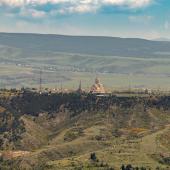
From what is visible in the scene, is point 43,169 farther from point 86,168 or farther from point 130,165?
point 130,165

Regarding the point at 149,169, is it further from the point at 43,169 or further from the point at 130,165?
the point at 43,169

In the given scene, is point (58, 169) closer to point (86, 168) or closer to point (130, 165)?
point (86, 168)

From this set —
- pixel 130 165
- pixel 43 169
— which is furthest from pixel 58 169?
pixel 130 165

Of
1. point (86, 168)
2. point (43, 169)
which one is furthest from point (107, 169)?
point (43, 169)

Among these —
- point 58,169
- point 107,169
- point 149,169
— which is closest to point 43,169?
point 58,169

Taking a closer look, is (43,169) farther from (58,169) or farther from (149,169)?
(149,169)

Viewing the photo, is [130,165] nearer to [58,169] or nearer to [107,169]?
[107,169]
